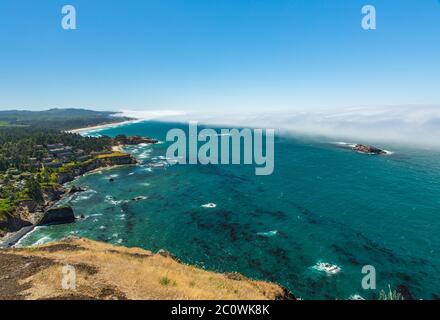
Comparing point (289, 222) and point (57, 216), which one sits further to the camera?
point (57, 216)

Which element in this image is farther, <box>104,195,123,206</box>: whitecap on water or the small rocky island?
the small rocky island

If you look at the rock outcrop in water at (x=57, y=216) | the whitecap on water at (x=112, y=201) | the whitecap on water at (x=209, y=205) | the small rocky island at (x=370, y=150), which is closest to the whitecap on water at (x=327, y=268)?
the whitecap on water at (x=209, y=205)

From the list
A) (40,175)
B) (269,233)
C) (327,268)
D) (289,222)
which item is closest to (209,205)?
(269,233)

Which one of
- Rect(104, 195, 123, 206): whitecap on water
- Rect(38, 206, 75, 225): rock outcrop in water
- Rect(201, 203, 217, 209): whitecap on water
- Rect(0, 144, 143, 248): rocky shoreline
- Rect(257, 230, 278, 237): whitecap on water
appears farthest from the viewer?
Rect(104, 195, 123, 206): whitecap on water

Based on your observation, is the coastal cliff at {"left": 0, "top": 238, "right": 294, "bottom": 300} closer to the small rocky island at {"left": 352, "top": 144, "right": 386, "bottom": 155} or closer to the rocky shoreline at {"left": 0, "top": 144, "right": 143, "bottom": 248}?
the rocky shoreline at {"left": 0, "top": 144, "right": 143, "bottom": 248}

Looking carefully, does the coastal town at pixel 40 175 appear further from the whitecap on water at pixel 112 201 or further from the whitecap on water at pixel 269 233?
the whitecap on water at pixel 269 233

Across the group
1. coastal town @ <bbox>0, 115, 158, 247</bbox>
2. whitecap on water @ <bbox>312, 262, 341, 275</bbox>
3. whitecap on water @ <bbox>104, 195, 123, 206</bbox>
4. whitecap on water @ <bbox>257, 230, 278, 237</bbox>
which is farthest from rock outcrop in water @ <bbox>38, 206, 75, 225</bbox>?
whitecap on water @ <bbox>312, 262, 341, 275</bbox>

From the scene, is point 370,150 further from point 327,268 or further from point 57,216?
point 57,216

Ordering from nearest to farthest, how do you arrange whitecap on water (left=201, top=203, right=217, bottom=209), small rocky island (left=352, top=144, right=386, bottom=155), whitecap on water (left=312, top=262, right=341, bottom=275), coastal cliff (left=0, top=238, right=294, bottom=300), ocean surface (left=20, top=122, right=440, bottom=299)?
coastal cliff (left=0, top=238, right=294, bottom=300)
whitecap on water (left=312, top=262, right=341, bottom=275)
ocean surface (left=20, top=122, right=440, bottom=299)
whitecap on water (left=201, top=203, right=217, bottom=209)
small rocky island (left=352, top=144, right=386, bottom=155)
